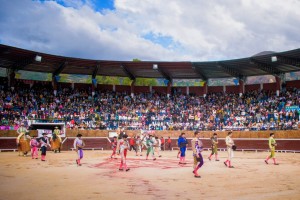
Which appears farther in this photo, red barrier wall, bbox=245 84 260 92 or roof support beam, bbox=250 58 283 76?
red barrier wall, bbox=245 84 260 92

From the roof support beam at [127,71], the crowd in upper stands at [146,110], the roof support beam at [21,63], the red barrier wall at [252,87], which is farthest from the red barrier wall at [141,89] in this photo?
the roof support beam at [21,63]

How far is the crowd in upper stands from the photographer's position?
3200cm

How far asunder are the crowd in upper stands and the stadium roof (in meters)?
2.55

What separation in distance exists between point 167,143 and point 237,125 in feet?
24.0

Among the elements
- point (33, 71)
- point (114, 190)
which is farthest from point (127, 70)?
point (114, 190)

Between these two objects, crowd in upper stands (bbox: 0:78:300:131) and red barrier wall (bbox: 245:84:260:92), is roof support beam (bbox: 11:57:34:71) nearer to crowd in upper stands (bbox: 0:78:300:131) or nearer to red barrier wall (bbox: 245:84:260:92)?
crowd in upper stands (bbox: 0:78:300:131)

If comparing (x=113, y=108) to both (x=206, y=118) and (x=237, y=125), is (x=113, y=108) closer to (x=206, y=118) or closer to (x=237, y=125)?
(x=206, y=118)

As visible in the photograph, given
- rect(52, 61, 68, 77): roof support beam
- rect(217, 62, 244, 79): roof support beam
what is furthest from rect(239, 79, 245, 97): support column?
rect(52, 61, 68, 77): roof support beam

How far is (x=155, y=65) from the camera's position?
3753 centimetres

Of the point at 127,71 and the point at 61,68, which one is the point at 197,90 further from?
the point at 61,68

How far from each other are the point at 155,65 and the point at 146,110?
540cm

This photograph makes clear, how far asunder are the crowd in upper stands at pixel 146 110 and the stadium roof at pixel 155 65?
8.36ft

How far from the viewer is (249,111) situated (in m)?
35.2

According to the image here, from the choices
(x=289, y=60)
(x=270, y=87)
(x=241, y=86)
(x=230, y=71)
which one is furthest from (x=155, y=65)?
(x=289, y=60)
